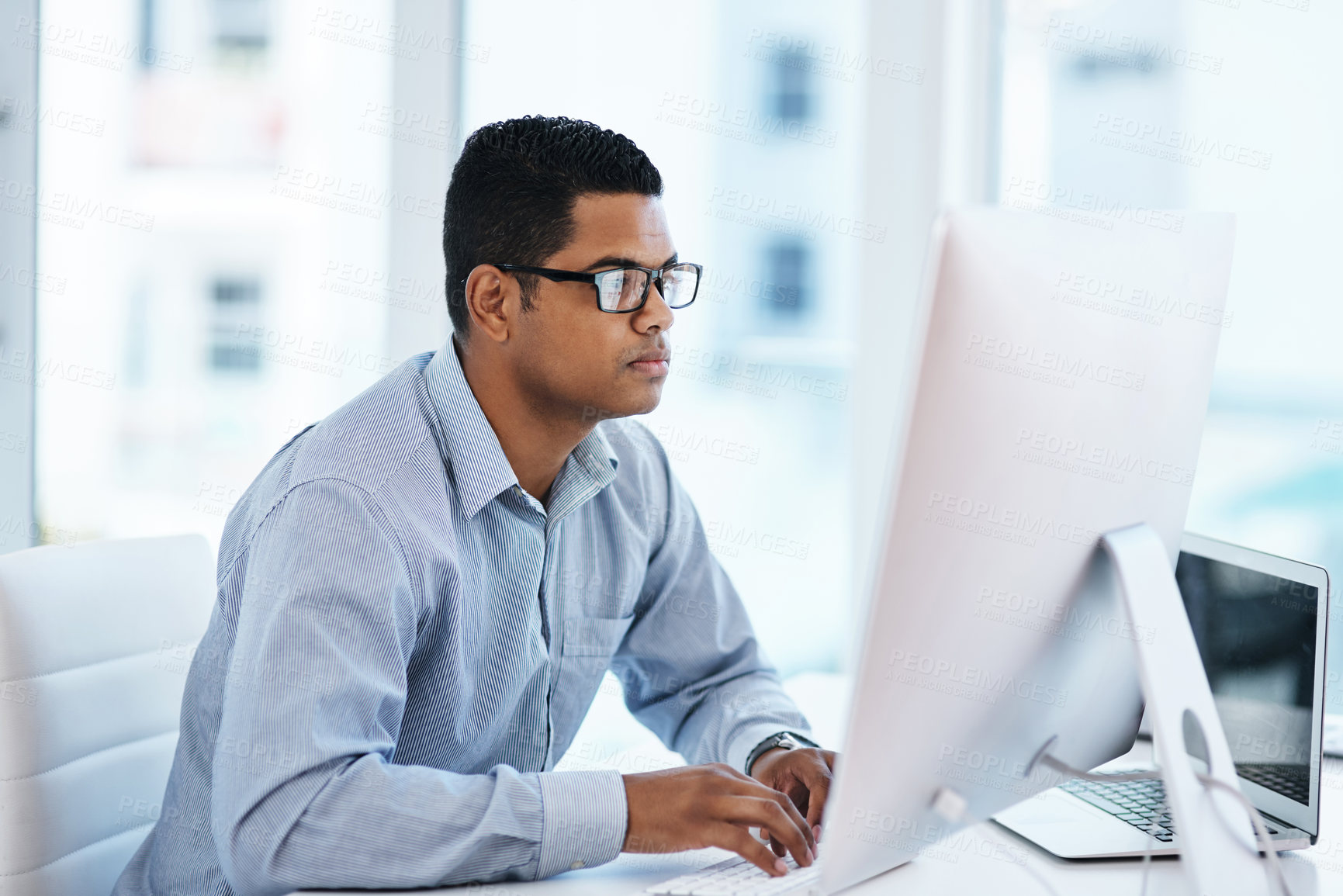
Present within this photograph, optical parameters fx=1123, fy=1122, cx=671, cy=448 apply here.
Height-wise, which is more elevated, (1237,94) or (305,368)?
(1237,94)

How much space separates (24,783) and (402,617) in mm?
416

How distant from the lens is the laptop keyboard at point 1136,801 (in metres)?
1.09

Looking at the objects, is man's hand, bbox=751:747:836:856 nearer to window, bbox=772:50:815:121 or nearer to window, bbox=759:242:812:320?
window, bbox=759:242:812:320

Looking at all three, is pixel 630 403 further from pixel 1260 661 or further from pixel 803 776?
pixel 1260 661

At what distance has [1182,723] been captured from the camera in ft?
2.41

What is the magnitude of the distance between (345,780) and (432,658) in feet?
0.75

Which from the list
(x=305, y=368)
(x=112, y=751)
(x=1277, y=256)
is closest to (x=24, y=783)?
(x=112, y=751)

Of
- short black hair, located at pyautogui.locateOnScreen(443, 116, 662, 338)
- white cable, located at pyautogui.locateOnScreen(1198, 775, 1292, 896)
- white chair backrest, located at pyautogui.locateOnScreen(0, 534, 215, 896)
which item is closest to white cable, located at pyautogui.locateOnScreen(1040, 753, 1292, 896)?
white cable, located at pyautogui.locateOnScreen(1198, 775, 1292, 896)

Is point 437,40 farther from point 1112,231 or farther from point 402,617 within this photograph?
point 1112,231

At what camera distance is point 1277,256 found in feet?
6.46

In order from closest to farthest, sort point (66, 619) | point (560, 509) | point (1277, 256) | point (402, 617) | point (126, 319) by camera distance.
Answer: point (402, 617) → point (66, 619) → point (560, 509) → point (1277, 256) → point (126, 319)

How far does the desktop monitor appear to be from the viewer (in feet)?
2.03

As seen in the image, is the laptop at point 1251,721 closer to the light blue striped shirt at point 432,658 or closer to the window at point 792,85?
the light blue striped shirt at point 432,658

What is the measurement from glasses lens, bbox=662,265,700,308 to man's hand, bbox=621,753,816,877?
21.5 inches
